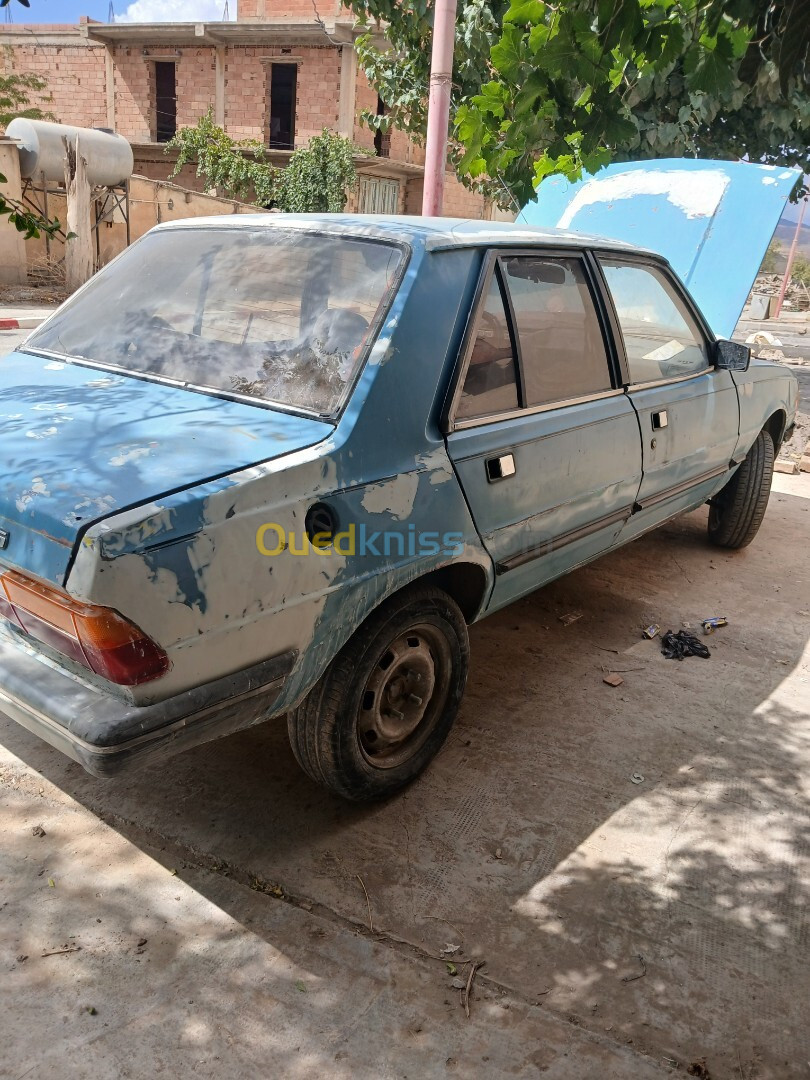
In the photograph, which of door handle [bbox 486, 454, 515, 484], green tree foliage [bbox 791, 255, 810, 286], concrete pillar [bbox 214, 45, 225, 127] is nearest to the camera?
door handle [bbox 486, 454, 515, 484]

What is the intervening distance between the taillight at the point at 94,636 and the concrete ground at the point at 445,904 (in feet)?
2.59

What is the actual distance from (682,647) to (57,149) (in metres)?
16.2

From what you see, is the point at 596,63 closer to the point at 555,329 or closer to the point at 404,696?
the point at 555,329

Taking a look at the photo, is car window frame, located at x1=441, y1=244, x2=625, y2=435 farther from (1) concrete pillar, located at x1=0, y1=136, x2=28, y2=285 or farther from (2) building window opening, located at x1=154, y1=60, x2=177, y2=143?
(2) building window opening, located at x1=154, y1=60, x2=177, y2=143

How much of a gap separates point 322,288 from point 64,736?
1.49 metres

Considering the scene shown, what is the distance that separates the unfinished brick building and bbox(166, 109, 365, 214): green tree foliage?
0.84 m

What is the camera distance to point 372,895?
2.37 metres

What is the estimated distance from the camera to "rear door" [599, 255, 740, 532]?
355 centimetres

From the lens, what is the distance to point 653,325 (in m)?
3.93

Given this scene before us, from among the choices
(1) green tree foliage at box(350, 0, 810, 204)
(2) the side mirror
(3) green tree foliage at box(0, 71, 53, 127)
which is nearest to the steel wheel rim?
(1) green tree foliage at box(350, 0, 810, 204)

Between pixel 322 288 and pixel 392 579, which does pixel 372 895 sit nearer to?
pixel 392 579

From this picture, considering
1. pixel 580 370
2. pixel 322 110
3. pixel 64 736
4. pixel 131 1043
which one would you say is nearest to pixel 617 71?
pixel 580 370

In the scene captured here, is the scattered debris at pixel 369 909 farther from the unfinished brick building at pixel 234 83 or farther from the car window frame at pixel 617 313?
the unfinished brick building at pixel 234 83

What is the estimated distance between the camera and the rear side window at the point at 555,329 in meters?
2.90
